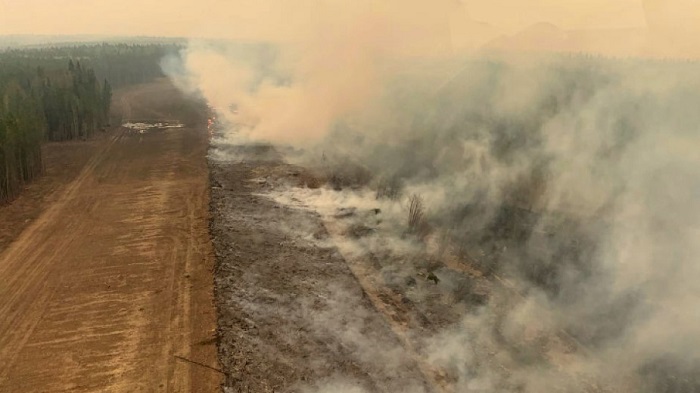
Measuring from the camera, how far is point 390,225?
2170 centimetres

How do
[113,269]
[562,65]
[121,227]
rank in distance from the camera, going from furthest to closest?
[562,65] < [121,227] < [113,269]

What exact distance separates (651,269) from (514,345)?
5.95 metres

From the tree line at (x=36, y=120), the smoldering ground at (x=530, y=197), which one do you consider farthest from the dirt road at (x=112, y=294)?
the smoldering ground at (x=530, y=197)

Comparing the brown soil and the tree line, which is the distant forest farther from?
the brown soil

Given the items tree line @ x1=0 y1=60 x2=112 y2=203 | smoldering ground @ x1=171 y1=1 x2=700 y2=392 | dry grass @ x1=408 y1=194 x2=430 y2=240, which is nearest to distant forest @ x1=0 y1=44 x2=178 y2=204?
tree line @ x1=0 y1=60 x2=112 y2=203

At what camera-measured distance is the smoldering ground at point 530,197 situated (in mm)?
13812

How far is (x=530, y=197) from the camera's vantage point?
2294 cm

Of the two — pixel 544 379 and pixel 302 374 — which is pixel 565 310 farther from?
pixel 302 374

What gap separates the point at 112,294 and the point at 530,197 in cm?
1666

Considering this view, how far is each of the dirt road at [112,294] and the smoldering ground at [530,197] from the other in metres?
5.10

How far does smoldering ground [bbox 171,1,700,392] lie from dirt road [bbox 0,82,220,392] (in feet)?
16.7

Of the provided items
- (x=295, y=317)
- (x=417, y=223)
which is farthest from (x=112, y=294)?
(x=417, y=223)

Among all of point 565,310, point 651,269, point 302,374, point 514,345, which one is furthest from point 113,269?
point 651,269

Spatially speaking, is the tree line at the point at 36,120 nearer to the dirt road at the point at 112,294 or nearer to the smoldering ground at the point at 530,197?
the dirt road at the point at 112,294
